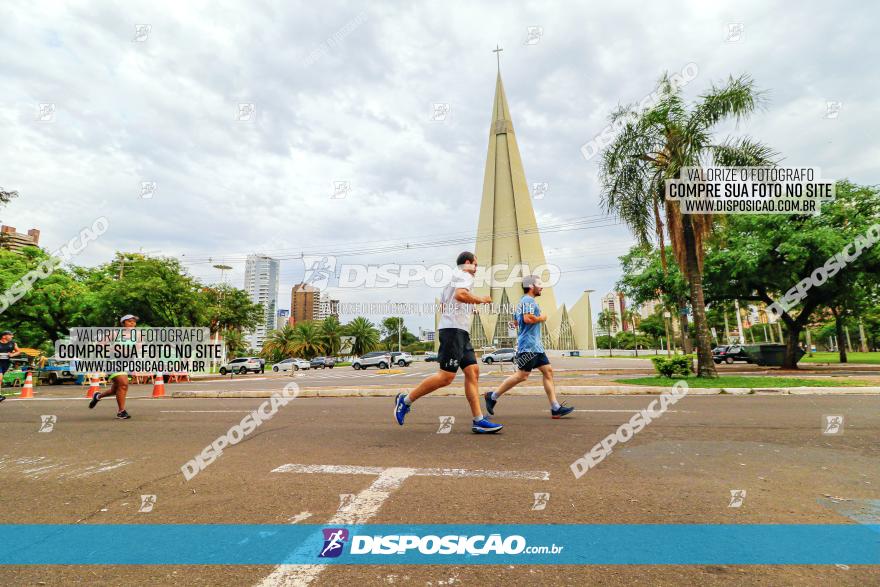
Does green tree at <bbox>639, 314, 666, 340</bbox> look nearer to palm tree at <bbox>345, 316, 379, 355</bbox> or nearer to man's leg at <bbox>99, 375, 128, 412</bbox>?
palm tree at <bbox>345, 316, 379, 355</bbox>

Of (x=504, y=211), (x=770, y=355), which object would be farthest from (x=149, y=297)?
(x=504, y=211)

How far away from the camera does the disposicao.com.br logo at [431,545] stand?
2035 mm

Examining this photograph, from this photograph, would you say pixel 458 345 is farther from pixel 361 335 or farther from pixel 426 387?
pixel 361 335

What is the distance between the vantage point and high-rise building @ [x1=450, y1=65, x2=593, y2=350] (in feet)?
277

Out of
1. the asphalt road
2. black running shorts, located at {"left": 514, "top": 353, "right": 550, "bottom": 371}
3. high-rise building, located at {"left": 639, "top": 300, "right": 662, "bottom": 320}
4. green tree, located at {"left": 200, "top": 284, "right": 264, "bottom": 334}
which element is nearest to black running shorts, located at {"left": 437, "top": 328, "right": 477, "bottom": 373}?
the asphalt road

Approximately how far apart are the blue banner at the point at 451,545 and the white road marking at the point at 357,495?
0.07m

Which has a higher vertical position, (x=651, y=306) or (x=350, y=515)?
(x=651, y=306)

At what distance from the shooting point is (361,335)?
6519cm

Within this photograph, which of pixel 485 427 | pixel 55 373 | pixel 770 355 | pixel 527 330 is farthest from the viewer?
pixel 55 373

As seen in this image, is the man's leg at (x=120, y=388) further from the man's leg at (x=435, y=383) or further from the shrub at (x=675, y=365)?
the shrub at (x=675, y=365)

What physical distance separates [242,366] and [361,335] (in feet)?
98.8

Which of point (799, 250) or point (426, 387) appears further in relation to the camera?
point (799, 250)

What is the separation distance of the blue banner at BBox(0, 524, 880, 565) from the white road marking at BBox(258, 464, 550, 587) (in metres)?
0.07

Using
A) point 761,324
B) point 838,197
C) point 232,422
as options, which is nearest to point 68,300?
point 232,422
